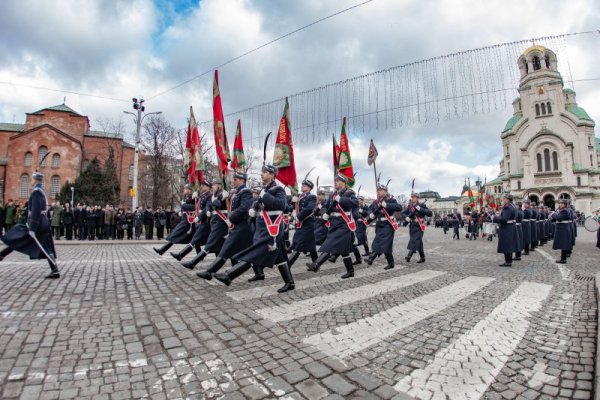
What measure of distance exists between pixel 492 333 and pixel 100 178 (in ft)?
147

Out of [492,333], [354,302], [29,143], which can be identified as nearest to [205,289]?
[354,302]

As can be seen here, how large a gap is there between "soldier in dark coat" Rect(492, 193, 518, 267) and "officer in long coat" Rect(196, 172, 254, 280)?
6.76 m

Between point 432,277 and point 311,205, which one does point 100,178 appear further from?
point 432,277

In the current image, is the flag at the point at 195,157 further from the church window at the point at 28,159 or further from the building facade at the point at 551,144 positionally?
the building facade at the point at 551,144

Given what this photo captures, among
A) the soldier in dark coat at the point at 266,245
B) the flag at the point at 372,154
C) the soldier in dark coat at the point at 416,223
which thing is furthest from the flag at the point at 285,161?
the flag at the point at 372,154

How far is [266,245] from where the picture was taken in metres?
5.38

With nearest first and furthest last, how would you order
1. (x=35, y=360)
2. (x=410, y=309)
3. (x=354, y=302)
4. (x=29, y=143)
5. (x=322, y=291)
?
(x=35, y=360), (x=410, y=309), (x=354, y=302), (x=322, y=291), (x=29, y=143)

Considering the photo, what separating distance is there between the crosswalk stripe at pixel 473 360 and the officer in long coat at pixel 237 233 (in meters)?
3.71

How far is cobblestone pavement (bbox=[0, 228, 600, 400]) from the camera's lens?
249 cm

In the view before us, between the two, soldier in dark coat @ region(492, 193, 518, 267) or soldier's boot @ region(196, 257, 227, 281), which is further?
soldier in dark coat @ region(492, 193, 518, 267)

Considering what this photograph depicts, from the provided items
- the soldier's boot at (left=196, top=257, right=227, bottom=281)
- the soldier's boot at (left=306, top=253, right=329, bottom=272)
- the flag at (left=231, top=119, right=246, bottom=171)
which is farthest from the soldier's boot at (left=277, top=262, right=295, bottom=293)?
the flag at (left=231, top=119, right=246, bottom=171)

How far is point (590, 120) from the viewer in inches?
2382

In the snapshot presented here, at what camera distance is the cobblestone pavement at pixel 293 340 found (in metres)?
2.49

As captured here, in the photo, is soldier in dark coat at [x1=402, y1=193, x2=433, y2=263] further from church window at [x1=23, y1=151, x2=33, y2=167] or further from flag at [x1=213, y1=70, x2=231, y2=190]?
church window at [x1=23, y1=151, x2=33, y2=167]
